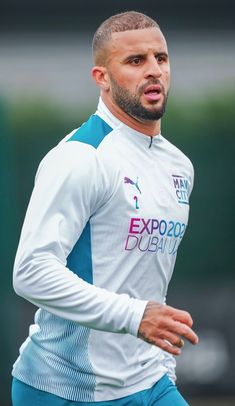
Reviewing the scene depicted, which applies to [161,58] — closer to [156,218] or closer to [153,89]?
[153,89]

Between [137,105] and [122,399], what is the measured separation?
3.41ft

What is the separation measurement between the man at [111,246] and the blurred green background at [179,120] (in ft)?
13.7

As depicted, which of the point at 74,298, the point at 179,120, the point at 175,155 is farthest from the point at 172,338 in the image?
the point at 179,120

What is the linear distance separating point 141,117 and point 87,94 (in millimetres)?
4357

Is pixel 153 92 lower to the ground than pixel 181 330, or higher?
higher

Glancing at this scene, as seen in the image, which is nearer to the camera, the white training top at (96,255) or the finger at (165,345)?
the finger at (165,345)

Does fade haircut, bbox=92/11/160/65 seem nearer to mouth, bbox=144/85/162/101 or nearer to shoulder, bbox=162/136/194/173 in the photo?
mouth, bbox=144/85/162/101

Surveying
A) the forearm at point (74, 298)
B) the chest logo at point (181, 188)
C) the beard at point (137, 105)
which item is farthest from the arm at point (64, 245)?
the chest logo at point (181, 188)

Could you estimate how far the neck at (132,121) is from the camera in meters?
4.73

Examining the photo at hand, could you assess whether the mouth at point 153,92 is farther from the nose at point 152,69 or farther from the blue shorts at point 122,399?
the blue shorts at point 122,399

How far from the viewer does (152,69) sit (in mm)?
4641

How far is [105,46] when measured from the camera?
4.76m

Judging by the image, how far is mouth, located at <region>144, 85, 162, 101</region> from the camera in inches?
182

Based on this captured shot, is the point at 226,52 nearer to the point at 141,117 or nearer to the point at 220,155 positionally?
the point at 220,155
